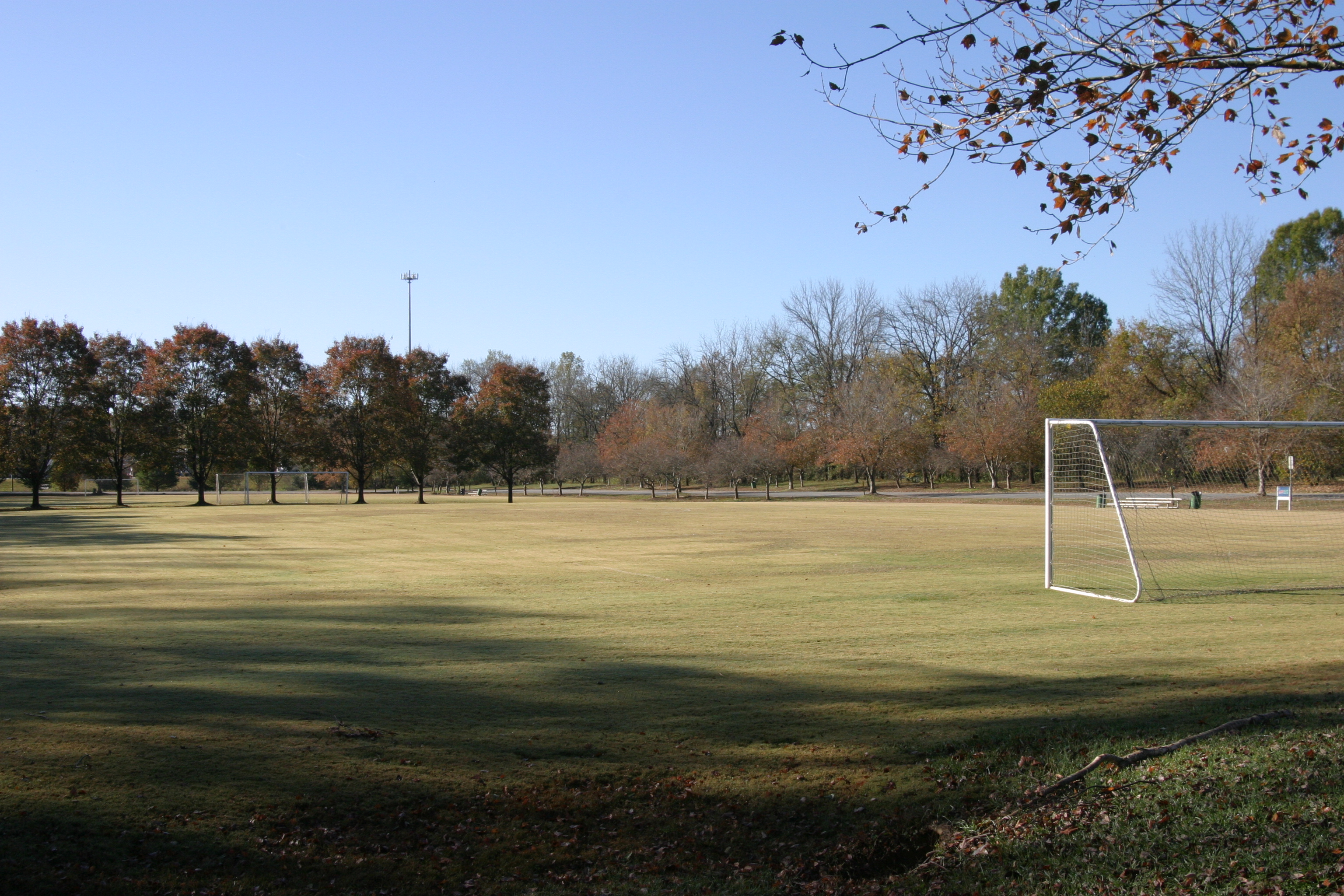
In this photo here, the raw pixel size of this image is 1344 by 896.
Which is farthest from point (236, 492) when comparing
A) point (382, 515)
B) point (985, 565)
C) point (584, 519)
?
point (985, 565)

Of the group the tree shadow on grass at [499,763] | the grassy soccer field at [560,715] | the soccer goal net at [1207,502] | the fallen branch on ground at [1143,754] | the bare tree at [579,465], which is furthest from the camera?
the bare tree at [579,465]

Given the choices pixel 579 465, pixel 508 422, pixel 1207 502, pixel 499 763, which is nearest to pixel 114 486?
pixel 508 422

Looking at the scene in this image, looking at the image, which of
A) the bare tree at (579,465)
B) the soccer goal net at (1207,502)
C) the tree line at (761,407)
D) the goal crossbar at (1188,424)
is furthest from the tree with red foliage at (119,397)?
the goal crossbar at (1188,424)

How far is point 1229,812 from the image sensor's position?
182 inches

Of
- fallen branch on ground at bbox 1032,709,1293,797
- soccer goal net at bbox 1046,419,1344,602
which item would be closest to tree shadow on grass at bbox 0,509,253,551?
soccer goal net at bbox 1046,419,1344,602

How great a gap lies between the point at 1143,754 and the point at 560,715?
4101 millimetres

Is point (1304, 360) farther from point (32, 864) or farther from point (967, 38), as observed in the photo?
point (32, 864)

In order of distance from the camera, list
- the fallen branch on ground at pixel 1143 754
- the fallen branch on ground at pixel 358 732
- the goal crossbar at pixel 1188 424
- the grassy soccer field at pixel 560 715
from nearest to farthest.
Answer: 1. the grassy soccer field at pixel 560 715
2. the fallen branch on ground at pixel 1143 754
3. the fallen branch on ground at pixel 358 732
4. the goal crossbar at pixel 1188 424

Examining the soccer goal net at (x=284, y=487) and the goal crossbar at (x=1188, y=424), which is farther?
the soccer goal net at (x=284, y=487)

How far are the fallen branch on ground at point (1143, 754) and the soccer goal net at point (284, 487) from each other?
6385 centimetres

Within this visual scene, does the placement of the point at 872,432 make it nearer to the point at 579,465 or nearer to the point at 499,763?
the point at 579,465

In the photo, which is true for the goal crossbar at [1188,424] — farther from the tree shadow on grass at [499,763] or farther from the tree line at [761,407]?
the tree line at [761,407]

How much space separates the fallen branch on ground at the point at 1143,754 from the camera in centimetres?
524

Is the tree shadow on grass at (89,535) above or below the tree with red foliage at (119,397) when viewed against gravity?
below
